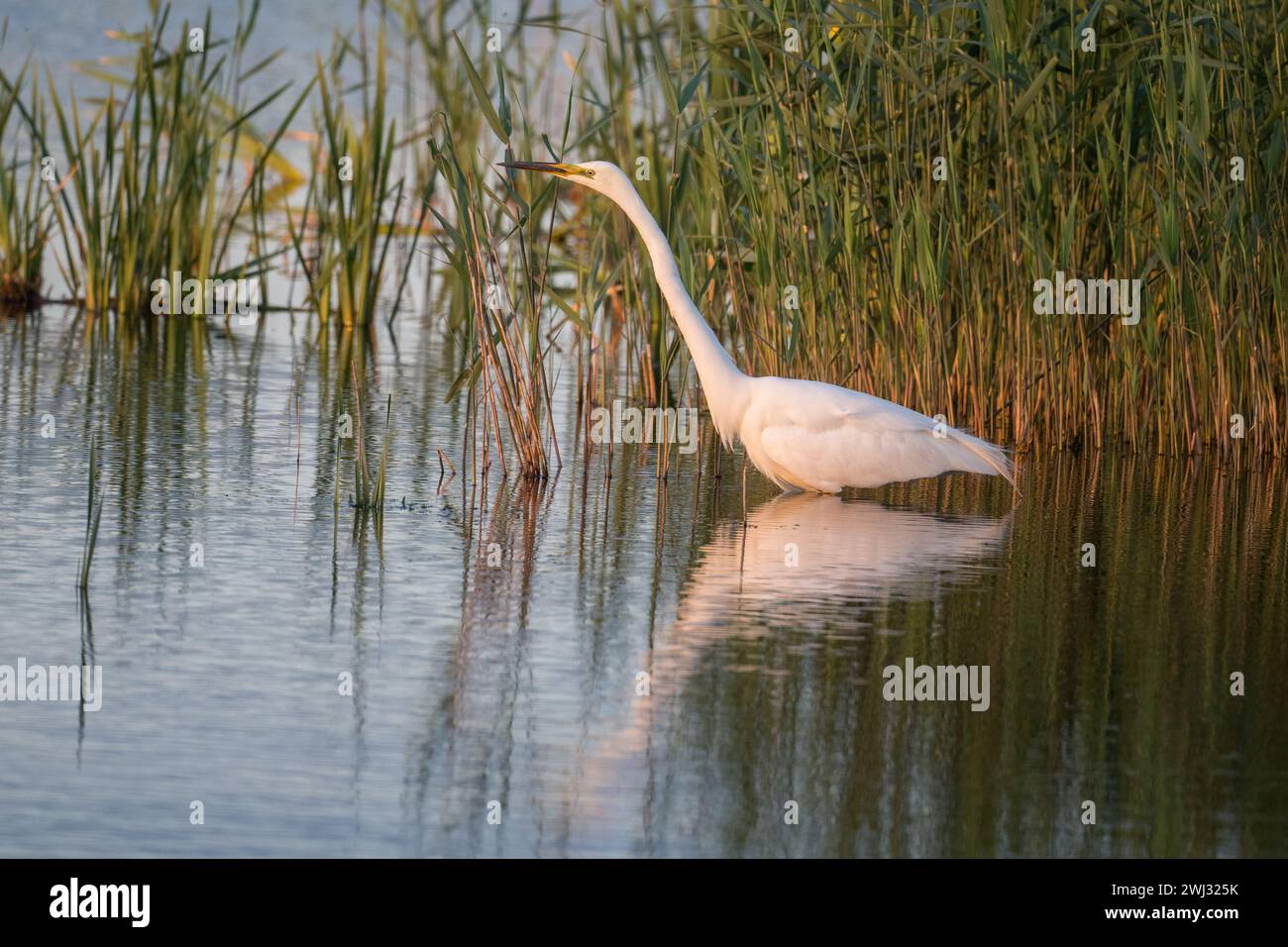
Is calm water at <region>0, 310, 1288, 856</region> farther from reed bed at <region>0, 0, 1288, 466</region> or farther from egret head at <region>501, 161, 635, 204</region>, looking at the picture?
egret head at <region>501, 161, 635, 204</region>

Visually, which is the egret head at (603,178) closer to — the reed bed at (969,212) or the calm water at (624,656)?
the reed bed at (969,212)

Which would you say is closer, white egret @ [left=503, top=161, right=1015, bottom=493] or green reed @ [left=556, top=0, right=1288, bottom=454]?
white egret @ [left=503, top=161, right=1015, bottom=493]

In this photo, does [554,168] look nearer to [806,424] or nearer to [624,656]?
[806,424]

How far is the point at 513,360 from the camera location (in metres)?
8.23

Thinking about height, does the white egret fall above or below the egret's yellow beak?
below

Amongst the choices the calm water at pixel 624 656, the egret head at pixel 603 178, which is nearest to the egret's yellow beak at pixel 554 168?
the egret head at pixel 603 178

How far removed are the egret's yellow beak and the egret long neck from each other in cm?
25

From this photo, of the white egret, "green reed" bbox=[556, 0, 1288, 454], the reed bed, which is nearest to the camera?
the white egret

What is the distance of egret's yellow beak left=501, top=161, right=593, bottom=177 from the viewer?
7793 mm

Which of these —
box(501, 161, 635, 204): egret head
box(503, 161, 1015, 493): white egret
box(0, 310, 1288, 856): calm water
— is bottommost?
box(0, 310, 1288, 856): calm water

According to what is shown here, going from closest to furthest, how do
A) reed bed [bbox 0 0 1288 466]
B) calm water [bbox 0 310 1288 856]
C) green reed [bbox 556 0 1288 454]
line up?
calm water [bbox 0 310 1288 856] → reed bed [bbox 0 0 1288 466] → green reed [bbox 556 0 1288 454]

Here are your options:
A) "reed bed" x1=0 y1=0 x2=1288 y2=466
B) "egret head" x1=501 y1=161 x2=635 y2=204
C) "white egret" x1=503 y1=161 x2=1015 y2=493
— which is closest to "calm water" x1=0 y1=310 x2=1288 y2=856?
"white egret" x1=503 y1=161 x2=1015 y2=493

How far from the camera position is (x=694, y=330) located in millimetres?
8188
